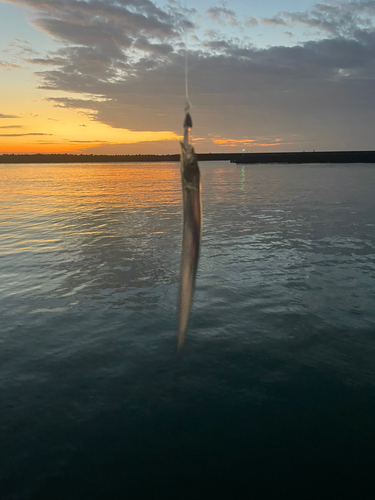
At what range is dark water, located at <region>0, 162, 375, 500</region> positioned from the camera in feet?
16.1

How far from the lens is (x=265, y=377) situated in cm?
679

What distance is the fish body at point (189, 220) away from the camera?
8.38ft

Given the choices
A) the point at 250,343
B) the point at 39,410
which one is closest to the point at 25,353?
the point at 39,410

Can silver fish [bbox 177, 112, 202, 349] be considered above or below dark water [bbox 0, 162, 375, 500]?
→ above

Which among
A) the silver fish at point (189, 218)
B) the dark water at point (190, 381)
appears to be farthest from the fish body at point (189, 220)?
the dark water at point (190, 381)

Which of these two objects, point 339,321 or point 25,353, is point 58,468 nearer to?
point 25,353

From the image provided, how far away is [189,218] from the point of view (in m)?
2.66

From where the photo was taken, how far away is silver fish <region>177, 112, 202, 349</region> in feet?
8.38

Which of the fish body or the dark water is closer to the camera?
the fish body

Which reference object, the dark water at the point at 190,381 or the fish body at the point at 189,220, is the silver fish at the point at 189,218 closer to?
the fish body at the point at 189,220

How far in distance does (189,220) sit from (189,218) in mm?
15

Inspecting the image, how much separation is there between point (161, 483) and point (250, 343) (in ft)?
12.4

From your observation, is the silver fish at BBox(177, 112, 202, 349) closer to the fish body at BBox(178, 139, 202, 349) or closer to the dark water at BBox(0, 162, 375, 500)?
the fish body at BBox(178, 139, 202, 349)

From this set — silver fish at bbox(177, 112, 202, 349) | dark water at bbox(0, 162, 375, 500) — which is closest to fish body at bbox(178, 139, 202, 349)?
silver fish at bbox(177, 112, 202, 349)
